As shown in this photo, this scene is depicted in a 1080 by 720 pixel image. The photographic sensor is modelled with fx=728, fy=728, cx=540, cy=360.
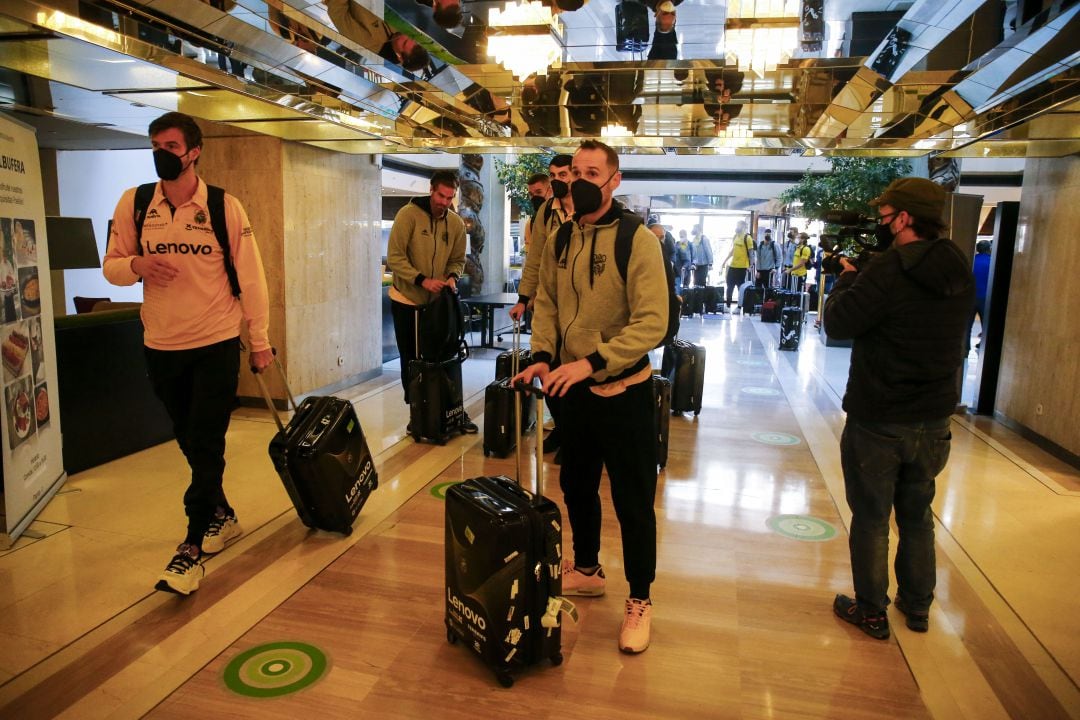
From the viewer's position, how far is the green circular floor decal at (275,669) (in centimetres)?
234

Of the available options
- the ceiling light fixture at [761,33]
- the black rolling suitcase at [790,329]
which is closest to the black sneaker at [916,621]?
the ceiling light fixture at [761,33]

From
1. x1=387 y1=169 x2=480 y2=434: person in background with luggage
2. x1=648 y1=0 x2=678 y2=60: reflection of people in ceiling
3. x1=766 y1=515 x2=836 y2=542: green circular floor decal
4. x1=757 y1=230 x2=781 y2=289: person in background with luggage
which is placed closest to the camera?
x1=766 y1=515 x2=836 y2=542: green circular floor decal

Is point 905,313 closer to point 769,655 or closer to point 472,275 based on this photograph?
point 769,655

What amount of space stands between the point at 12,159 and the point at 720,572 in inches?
148

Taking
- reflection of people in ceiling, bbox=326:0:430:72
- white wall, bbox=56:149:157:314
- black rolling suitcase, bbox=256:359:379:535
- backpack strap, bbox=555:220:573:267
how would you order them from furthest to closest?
white wall, bbox=56:149:157:314
reflection of people in ceiling, bbox=326:0:430:72
black rolling suitcase, bbox=256:359:379:535
backpack strap, bbox=555:220:573:267

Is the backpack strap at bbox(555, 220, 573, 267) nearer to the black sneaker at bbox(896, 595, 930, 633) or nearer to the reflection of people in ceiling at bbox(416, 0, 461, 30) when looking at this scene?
the reflection of people in ceiling at bbox(416, 0, 461, 30)

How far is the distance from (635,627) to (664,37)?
137 inches

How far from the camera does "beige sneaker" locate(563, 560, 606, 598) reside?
2936 mm

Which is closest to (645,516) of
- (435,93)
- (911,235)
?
(911,235)

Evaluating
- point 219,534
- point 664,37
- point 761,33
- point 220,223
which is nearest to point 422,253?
point 664,37

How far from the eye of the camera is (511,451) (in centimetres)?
498

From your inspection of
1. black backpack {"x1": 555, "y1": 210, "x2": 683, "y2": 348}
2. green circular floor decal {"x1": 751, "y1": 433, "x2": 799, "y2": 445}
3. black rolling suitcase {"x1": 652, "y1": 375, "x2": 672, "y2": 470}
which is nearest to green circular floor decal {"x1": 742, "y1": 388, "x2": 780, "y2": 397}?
green circular floor decal {"x1": 751, "y1": 433, "x2": 799, "y2": 445}

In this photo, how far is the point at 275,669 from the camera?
244 centimetres

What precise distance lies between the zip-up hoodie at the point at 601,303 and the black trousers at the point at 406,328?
8.49 ft
